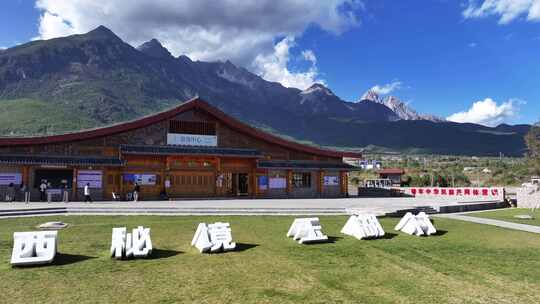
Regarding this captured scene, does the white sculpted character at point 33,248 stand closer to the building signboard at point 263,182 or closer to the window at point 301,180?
the building signboard at point 263,182

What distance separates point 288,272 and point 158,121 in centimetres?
2251

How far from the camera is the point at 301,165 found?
32.8 meters

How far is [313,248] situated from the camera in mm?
10734

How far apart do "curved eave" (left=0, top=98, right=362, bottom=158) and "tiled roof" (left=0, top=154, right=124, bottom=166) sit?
91 cm

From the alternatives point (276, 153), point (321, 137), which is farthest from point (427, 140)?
point (276, 153)

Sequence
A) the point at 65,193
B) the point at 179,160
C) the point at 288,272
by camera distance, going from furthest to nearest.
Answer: the point at 179,160
the point at 65,193
the point at 288,272

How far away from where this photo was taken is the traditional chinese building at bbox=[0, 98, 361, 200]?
2523 centimetres

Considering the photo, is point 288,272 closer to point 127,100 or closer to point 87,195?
point 87,195

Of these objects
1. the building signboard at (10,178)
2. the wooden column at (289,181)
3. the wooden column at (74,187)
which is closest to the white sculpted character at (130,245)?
the wooden column at (74,187)

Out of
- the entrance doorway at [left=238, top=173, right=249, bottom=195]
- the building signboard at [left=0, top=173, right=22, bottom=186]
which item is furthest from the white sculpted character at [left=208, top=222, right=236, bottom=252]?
the entrance doorway at [left=238, top=173, right=249, bottom=195]

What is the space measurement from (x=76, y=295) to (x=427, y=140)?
163 meters

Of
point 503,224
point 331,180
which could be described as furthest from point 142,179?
point 503,224

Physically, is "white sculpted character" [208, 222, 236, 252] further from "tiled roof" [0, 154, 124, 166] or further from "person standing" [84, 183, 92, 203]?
"tiled roof" [0, 154, 124, 166]

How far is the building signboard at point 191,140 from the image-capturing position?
94.4 ft
